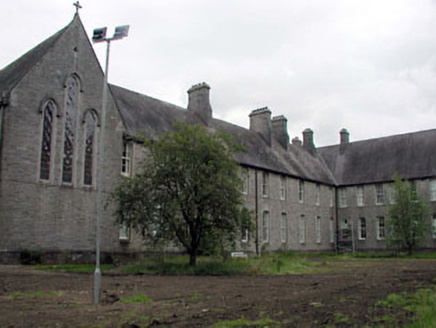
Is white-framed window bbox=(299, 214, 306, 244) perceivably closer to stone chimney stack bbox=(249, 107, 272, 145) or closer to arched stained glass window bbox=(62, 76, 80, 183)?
stone chimney stack bbox=(249, 107, 272, 145)

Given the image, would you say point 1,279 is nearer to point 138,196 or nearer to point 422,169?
point 138,196

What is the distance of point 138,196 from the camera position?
1984cm

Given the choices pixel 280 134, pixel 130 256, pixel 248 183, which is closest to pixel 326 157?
pixel 280 134

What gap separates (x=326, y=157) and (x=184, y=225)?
31.0 m

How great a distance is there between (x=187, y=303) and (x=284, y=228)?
29037 mm

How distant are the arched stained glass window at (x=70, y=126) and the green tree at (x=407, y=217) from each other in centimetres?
2644

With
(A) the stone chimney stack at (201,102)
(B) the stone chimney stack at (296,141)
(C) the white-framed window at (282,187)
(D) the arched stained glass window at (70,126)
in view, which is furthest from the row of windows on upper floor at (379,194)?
(D) the arched stained glass window at (70,126)

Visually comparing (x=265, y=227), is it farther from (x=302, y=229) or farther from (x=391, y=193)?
(x=391, y=193)

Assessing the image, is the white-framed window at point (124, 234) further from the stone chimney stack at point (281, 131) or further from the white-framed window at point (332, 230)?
the white-framed window at point (332, 230)

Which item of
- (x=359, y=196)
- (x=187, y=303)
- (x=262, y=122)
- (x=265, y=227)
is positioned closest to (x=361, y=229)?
(x=359, y=196)

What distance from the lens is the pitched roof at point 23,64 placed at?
73.9 feet

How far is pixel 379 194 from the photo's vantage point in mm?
43750

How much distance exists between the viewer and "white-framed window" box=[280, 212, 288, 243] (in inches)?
1503

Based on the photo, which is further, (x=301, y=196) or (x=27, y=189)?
(x=301, y=196)
